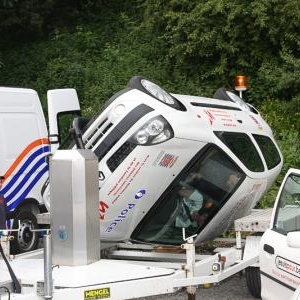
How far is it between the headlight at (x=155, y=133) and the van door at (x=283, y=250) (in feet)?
4.50

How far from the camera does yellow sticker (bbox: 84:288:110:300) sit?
536 cm

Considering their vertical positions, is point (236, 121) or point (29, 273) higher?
point (236, 121)

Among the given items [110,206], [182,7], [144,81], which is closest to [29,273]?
[110,206]

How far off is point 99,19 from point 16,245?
Result: 1286cm

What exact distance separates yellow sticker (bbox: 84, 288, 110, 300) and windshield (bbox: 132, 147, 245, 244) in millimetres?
1760

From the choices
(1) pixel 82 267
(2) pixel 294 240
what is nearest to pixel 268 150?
(1) pixel 82 267

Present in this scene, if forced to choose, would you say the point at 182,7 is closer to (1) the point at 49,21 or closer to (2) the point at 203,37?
(2) the point at 203,37

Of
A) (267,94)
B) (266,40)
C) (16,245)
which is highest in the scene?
(266,40)

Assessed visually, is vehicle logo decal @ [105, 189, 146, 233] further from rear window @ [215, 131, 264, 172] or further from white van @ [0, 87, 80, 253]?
white van @ [0, 87, 80, 253]

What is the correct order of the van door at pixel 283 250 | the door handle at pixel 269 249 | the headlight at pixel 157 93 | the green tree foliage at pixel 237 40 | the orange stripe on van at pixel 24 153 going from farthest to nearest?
the green tree foliage at pixel 237 40 < the orange stripe on van at pixel 24 153 < the headlight at pixel 157 93 < the door handle at pixel 269 249 < the van door at pixel 283 250

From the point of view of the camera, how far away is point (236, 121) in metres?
7.77

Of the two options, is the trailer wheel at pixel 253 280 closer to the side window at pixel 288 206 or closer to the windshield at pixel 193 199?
the windshield at pixel 193 199

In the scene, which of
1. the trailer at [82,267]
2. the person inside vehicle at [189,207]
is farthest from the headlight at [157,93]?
the trailer at [82,267]

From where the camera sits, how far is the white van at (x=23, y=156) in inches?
410
